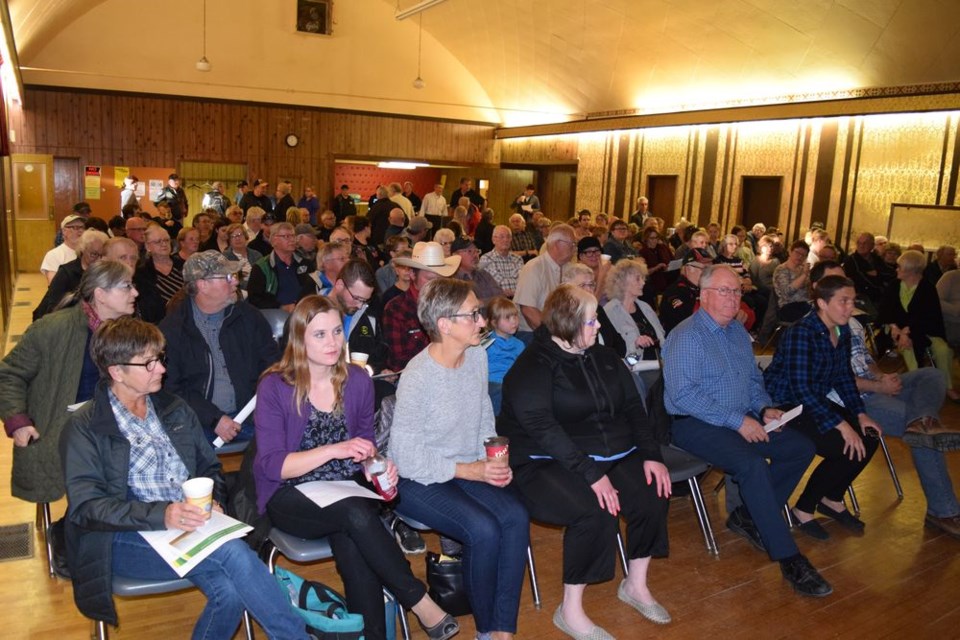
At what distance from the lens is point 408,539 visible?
3875mm

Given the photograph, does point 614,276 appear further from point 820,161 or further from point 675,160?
point 675,160

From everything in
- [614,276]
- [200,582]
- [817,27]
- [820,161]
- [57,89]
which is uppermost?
[817,27]

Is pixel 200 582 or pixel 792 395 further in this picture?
pixel 792 395

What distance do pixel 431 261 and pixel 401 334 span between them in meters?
0.77

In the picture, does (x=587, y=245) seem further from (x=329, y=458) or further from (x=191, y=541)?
(x=191, y=541)

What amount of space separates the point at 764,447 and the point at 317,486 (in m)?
2.45

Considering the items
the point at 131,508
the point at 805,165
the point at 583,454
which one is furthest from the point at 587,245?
the point at 805,165

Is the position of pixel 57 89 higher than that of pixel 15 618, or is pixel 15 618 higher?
pixel 57 89

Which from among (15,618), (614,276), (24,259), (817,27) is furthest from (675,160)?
(15,618)

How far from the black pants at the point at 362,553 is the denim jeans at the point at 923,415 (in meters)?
3.30

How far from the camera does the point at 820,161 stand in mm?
12297

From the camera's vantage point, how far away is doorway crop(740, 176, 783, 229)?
43.4 feet

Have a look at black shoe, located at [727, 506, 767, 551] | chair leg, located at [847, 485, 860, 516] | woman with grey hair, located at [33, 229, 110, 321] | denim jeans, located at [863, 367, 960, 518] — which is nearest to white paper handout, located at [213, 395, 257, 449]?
woman with grey hair, located at [33, 229, 110, 321]

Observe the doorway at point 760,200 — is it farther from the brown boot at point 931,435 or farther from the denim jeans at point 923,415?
the brown boot at point 931,435
